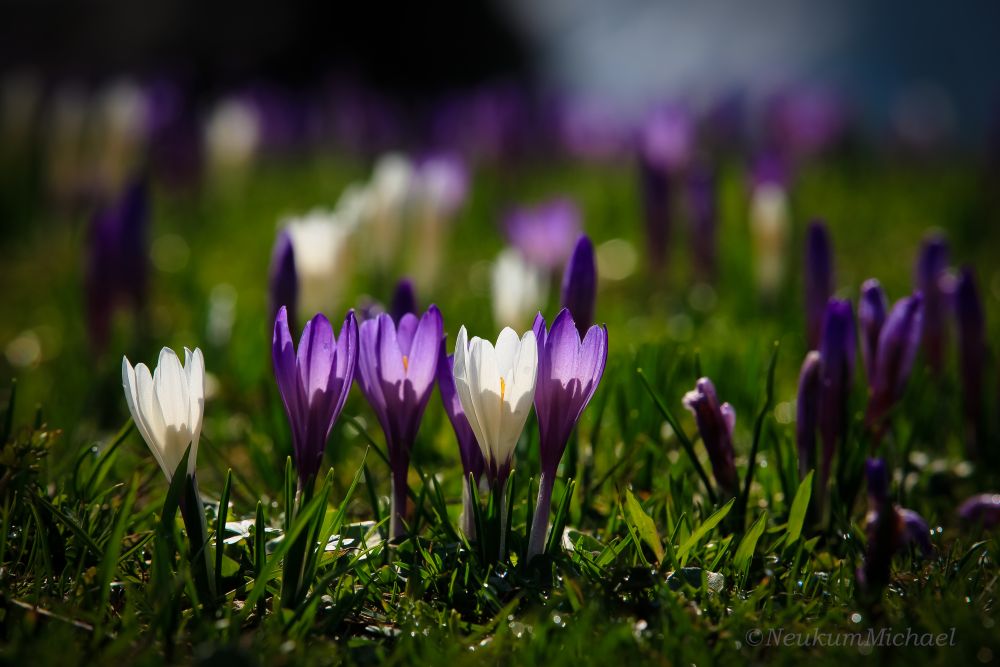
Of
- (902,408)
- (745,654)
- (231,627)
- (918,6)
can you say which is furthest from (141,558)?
(918,6)

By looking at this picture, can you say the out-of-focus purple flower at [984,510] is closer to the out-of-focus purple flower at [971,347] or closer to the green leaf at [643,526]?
the out-of-focus purple flower at [971,347]

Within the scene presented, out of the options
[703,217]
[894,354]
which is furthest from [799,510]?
[703,217]

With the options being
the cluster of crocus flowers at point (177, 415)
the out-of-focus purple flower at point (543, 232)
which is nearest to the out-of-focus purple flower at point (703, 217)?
the out-of-focus purple flower at point (543, 232)

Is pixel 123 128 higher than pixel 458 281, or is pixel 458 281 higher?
pixel 123 128

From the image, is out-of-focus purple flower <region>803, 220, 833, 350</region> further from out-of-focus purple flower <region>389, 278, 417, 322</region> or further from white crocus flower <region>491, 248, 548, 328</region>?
out-of-focus purple flower <region>389, 278, 417, 322</region>

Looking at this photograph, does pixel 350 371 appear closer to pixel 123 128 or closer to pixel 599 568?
pixel 599 568

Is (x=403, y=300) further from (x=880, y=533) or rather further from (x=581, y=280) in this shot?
(x=880, y=533)
